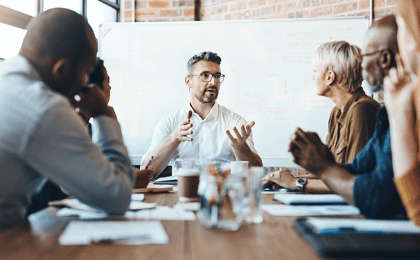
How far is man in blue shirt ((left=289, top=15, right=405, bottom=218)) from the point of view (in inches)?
38.6

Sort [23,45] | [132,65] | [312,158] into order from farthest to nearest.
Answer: [132,65], [312,158], [23,45]

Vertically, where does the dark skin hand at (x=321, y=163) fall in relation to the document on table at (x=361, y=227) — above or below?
above

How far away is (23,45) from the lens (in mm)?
960

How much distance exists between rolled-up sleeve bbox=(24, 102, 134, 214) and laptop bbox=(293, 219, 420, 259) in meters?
0.47

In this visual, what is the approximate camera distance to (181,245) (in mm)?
723

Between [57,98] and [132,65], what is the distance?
106 inches

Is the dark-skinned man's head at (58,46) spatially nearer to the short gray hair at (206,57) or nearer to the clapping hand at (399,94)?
the clapping hand at (399,94)

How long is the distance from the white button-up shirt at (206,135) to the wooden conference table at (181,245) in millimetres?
1753

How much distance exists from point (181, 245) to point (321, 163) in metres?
0.57

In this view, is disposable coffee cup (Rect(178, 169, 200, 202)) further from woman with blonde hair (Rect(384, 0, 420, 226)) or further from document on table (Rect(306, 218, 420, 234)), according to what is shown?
woman with blonde hair (Rect(384, 0, 420, 226))

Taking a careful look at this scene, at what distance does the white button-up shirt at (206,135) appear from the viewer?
8.81 feet

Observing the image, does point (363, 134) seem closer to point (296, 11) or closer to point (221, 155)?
point (221, 155)

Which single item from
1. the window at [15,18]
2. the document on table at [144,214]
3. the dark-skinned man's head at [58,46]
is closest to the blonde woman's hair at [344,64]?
the document on table at [144,214]

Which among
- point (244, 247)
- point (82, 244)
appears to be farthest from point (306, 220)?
point (82, 244)
